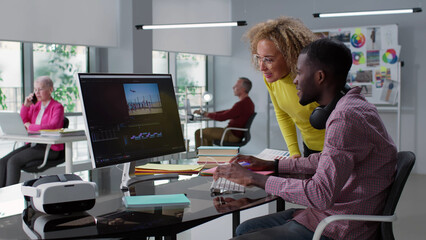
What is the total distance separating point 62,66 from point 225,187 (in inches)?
182

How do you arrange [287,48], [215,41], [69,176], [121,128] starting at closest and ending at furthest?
[69,176] → [121,128] → [287,48] → [215,41]

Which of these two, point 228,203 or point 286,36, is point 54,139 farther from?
point 228,203

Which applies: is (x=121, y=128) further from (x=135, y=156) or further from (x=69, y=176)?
(x=69, y=176)

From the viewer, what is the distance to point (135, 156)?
6.42 ft

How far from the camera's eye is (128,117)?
1963mm

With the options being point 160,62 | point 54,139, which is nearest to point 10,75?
point 54,139

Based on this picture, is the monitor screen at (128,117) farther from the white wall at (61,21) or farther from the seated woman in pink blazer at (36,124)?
the white wall at (61,21)

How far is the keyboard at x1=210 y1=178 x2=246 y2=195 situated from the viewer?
183cm

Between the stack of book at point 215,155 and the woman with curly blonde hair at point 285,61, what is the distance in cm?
32

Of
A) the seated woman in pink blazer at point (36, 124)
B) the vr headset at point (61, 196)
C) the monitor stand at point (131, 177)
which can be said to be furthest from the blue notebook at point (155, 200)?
the seated woman in pink blazer at point (36, 124)

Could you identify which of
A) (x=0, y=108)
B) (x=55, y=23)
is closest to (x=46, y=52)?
(x=55, y=23)

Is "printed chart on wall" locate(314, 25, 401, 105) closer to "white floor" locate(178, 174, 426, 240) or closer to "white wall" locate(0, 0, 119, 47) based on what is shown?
"white floor" locate(178, 174, 426, 240)

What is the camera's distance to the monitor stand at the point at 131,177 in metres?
1.95

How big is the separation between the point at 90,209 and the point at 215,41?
6.70 meters
